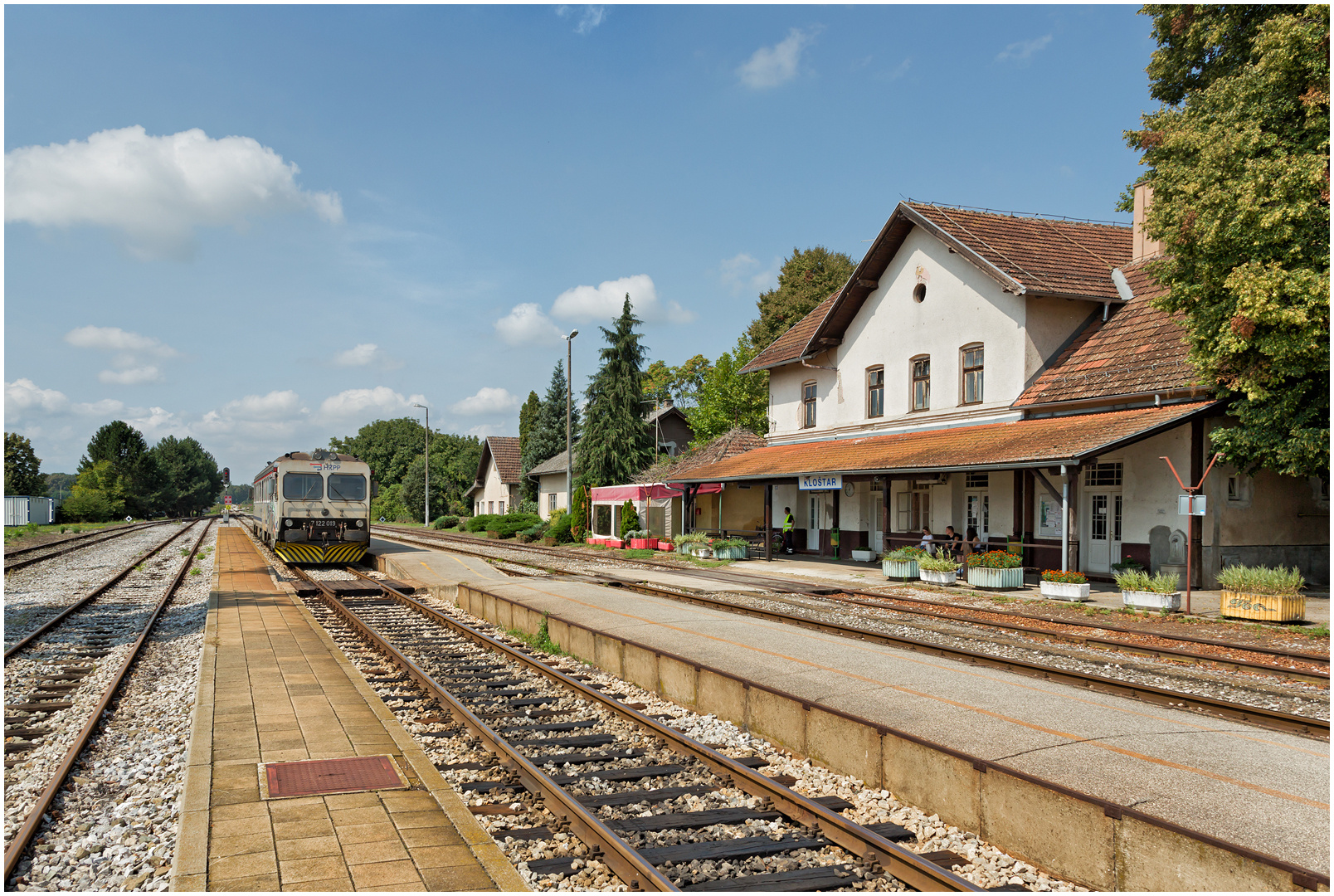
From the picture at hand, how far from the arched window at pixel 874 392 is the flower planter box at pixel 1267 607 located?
14.1 metres

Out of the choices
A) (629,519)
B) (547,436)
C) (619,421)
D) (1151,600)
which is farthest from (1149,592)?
(547,436)

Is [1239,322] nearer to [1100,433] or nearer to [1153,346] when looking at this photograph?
[1100,433]

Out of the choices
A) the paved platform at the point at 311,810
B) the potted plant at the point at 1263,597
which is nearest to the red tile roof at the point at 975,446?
the potted plant at the point at 1263,597

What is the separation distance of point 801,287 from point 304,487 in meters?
38.4

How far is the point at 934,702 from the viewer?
7551mm

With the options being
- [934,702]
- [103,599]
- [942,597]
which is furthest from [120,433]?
[934,702]

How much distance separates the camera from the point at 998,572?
19.6m

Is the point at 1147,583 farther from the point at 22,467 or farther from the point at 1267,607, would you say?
the point at 22,467

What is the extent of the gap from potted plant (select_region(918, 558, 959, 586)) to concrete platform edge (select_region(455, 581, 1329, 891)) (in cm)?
1377

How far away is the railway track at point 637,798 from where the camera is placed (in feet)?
15.9

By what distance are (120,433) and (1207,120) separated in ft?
345

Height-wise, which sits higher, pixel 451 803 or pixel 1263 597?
pixel 1263 597

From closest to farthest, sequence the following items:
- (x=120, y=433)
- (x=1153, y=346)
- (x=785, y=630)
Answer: (x=785, y=630) → (x=1153, y=346) → (x=120, y=433)

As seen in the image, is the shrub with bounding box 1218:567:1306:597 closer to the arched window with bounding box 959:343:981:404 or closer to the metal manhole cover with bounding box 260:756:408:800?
the arched window with bounding box 959:343:981:404
